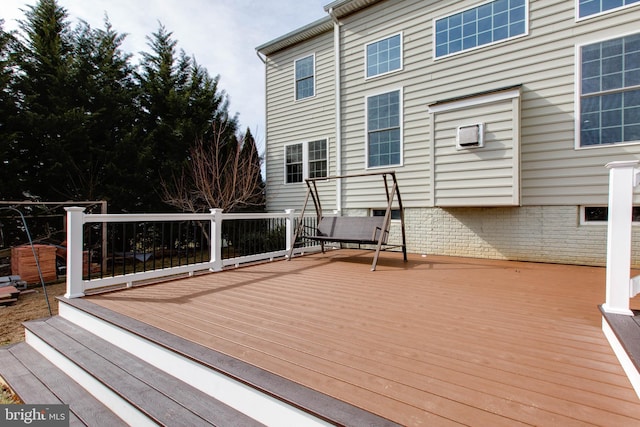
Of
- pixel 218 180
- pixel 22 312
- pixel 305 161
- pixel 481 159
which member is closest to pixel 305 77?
pixel 305 161

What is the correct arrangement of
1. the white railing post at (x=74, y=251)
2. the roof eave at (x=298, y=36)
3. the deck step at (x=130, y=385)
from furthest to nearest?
the roof eave at (x=298, y=36) → the white railing post at (x=74, y=251) → the deck step at (x=130, y=385)

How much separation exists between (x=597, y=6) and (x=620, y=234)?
4.78 meters

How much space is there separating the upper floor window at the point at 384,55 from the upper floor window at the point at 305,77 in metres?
1.65

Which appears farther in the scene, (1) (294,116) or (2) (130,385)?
(1) (294,116)

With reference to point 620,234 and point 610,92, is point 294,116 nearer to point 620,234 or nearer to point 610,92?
point 610,92

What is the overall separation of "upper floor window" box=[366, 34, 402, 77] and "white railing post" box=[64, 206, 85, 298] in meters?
6.15

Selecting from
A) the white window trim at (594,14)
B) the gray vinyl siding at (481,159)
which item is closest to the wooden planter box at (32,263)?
the gray vinyl siding at (481,159)

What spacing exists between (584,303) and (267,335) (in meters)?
2.84

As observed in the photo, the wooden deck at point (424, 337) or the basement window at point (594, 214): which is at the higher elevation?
the basement window at point (594, 214)

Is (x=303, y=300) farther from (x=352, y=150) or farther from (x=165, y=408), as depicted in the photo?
(x=352, y=150)

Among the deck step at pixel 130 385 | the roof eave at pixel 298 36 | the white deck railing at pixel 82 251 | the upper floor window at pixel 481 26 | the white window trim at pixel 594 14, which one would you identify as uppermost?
the roof eave at pixel 298 36

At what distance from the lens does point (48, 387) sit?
7.21 ft

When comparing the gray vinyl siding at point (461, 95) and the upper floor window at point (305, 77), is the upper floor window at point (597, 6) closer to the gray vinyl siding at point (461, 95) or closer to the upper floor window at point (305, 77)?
the gray vinyl siding at point (461, 95)

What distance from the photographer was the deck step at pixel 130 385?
1.61 meters
